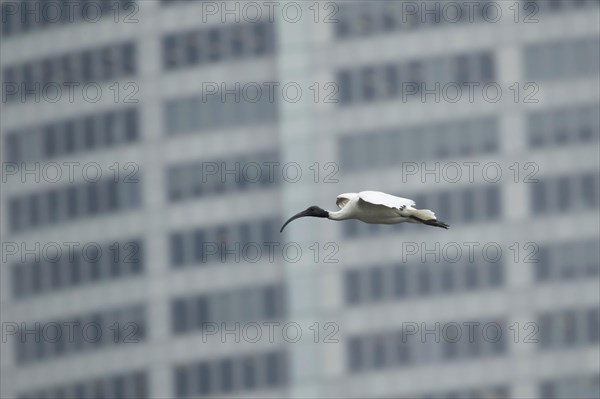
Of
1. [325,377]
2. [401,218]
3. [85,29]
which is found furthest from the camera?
[85,29]

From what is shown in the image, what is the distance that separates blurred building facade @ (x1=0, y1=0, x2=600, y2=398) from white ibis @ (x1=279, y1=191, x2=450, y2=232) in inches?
2295

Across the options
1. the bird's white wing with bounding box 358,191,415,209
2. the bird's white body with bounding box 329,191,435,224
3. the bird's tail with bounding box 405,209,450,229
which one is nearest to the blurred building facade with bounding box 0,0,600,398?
the bird's white body with bounding box 329,191,435,224

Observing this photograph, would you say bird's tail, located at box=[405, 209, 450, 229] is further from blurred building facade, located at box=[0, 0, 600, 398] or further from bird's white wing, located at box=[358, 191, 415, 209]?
blurred building facade, located at box=[0, 0, 600, 398]

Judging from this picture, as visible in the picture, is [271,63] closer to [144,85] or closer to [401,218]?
[144,85]

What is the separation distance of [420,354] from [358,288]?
14.5ft

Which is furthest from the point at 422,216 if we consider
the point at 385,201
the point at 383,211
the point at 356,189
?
the point at 356,189

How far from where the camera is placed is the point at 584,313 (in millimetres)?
100875

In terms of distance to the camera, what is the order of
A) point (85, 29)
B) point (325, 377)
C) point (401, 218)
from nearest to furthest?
point (401, 218) < point (325, 377) < point (85, 29)

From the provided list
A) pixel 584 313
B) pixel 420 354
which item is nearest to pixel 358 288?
pixel 420 354

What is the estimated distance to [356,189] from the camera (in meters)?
99.9

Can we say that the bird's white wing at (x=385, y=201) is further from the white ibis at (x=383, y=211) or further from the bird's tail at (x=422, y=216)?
the bird's tail at (x=422, y=216)

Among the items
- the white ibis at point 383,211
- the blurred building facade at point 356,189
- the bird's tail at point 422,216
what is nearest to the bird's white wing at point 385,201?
the white ibis at point 383,211

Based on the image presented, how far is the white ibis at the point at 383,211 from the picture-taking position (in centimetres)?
3872

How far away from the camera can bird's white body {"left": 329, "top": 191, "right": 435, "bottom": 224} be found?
127ft
